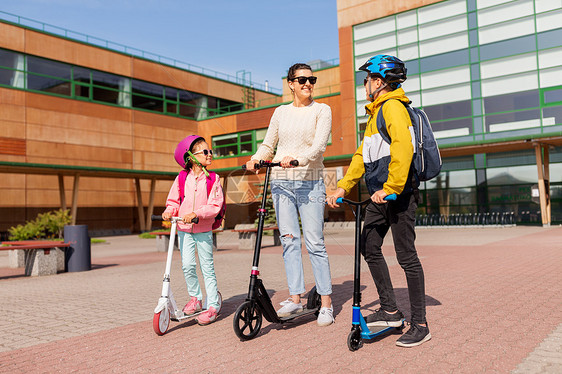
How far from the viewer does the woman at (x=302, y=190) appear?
428 centimetres

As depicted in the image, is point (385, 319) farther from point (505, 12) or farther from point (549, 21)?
point (505, 12)

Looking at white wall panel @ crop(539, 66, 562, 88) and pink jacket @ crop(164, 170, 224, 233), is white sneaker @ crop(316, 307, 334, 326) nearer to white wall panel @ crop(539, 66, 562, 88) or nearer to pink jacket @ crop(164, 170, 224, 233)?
pink jacket @ crop(164, 170, 224, 233)

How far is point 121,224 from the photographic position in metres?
31.7

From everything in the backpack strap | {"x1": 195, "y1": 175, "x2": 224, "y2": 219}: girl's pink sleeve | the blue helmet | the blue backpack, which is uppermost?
the blue helmet

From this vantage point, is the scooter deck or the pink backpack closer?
the scooter deck

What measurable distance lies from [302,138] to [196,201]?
1193 mm

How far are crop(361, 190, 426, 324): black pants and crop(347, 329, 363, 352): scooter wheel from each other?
45 centimetres

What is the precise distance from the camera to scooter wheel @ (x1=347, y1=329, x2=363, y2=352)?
3332 millimetres

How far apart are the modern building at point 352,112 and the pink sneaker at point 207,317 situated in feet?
67.5

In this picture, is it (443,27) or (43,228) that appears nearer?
(43,228)

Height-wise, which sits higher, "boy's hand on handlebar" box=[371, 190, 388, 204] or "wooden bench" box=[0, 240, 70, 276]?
"boy's hand on handlebar" box=[371, 190, 388, 204]

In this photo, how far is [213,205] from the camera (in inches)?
177

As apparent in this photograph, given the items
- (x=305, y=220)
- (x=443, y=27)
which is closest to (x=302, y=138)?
(x=305, y=220)

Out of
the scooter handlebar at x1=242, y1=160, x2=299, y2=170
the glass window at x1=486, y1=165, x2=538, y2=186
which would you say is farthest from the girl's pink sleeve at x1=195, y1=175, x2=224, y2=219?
the glass window at x1=486, y1=165, x2=538, y2=186
